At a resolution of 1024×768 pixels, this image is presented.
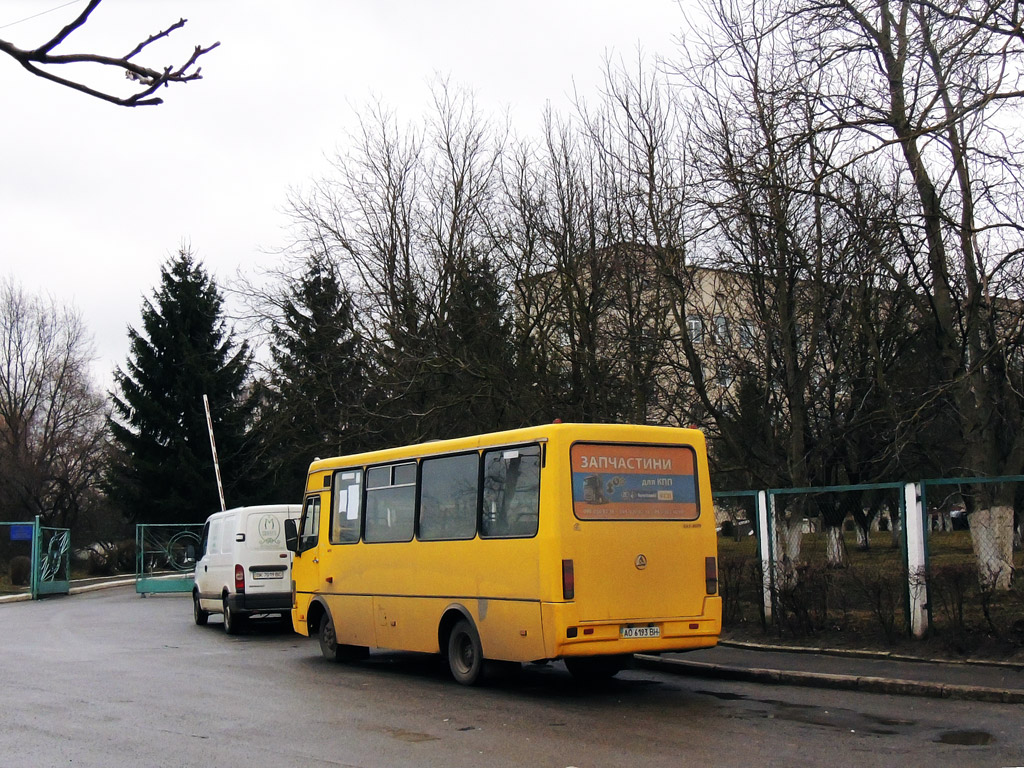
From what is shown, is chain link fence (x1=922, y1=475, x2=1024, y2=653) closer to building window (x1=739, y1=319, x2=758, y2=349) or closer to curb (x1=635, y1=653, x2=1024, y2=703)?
curb (x1=635, y1=653, x2=1024, y2=703)

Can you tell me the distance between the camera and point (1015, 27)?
12.2m

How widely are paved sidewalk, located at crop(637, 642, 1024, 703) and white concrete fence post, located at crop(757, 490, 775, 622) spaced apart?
3.75ft

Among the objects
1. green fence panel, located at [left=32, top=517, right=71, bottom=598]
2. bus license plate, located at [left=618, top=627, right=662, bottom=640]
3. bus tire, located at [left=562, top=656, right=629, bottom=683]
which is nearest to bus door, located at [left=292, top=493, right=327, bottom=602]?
bus tire, located at [left=562, top=656, right=629, bottom=683]

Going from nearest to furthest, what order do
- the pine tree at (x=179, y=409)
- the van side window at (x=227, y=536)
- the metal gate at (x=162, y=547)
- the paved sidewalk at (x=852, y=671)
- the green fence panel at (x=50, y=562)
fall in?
the paved sidewalk at (x=852, y=671)
the van side window at (x=227, y=536)
the green fence panel at (x=50, y=562)
the metal gate at (x=162, y=547)
the pine tree at (x=179, y=409)

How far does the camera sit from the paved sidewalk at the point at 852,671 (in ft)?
34.9

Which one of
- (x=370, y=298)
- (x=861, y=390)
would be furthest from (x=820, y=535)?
(x=370, y=298)

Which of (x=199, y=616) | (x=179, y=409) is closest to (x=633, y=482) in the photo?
(x=199, y=616)

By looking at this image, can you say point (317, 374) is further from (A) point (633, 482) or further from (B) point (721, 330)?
(A) point (633, 482)

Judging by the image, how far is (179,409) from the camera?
48.2 metres

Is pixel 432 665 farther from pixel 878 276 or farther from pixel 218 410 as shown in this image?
pixel 218 410

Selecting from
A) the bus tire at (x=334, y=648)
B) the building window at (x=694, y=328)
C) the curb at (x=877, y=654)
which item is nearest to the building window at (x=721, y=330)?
the building window at (x=694, y=328)

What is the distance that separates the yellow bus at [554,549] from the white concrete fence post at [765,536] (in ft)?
11.3

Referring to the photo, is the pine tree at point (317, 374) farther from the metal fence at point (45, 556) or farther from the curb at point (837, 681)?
the curb at point (837, 681)

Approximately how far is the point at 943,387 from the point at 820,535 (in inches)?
103
